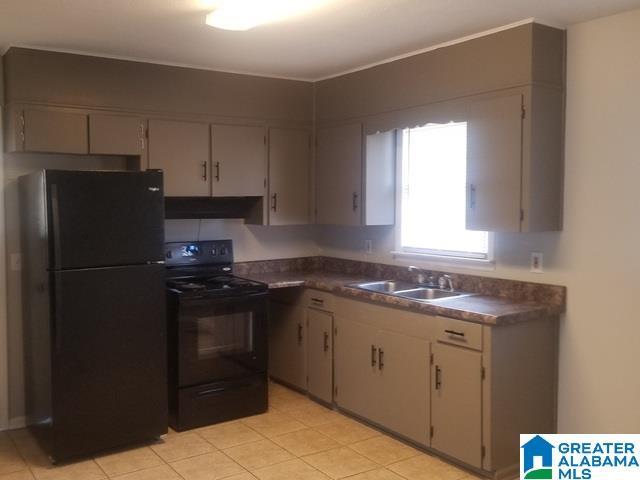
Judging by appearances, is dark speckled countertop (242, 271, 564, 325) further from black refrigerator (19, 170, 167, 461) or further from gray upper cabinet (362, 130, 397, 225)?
black refrigerator (19, 170, 167, 461)

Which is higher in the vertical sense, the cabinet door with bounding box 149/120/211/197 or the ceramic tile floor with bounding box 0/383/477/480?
the cabinet door with bounding box 149/120/211/197

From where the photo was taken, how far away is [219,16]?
10.0 feet

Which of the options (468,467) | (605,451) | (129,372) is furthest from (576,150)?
(129,372)

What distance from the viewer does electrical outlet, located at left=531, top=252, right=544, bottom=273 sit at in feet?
11.7

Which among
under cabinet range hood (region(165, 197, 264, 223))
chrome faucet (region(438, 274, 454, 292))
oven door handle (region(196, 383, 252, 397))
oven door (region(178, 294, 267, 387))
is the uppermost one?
under cabinet range hood (region(165, 197, 264, 223))

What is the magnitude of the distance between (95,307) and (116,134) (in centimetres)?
116

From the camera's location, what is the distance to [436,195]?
425cm

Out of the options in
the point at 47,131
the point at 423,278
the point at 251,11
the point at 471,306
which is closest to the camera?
the point at 251,11

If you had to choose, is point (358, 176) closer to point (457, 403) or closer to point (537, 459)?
point (457, 403)

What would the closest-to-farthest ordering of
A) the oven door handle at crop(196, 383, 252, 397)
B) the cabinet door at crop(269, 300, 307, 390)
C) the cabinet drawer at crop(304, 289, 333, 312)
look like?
the oven door handle at crop(196, 383, 252, 397) < the cabinet drawer at crop(304, 289, 333, 312) < the cabinet door at crop(269, 300, 307, 390)

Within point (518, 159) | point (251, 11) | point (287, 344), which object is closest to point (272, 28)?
point (251, 11)

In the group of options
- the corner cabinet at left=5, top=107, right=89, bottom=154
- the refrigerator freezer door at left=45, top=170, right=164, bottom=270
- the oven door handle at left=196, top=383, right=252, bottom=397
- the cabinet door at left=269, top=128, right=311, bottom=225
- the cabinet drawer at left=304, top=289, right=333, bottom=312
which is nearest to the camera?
the refrigerator freezer door at left=45, top=170, right=164, bottom=270

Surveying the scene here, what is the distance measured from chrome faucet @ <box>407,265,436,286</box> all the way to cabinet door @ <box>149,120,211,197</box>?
1512 mm

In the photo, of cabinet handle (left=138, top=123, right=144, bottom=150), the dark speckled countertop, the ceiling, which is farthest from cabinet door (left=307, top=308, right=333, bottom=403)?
the ceiling
